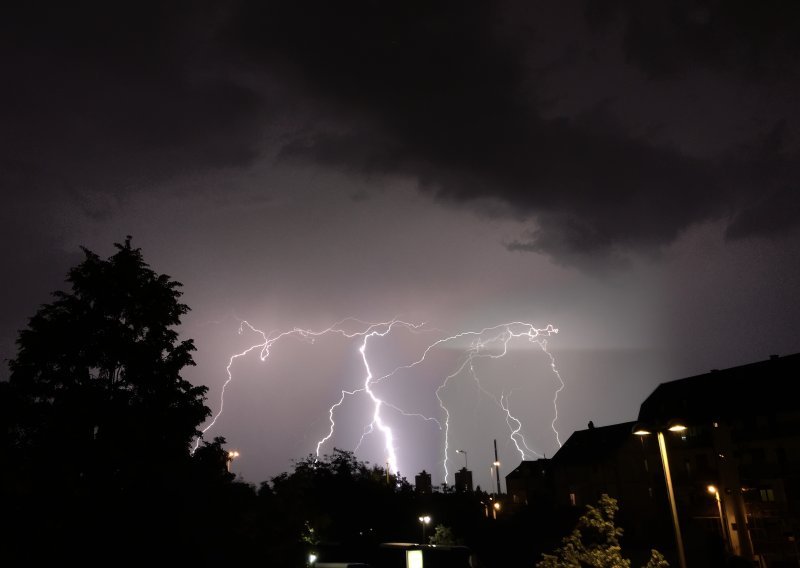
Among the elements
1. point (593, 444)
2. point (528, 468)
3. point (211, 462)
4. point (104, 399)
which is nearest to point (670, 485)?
point (211, 462)

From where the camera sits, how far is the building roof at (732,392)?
3691 centimetres

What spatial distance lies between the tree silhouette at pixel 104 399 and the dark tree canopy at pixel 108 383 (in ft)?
0.09

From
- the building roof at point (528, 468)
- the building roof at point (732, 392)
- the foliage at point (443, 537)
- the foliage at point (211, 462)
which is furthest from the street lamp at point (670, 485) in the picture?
the building roof at point (528, 468)

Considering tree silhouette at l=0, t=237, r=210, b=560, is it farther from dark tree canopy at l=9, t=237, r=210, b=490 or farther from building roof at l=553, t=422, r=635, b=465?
building roof at l=553, t=422, r=635, b=465

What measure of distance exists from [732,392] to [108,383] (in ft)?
134

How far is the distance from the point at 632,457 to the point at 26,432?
46.0m

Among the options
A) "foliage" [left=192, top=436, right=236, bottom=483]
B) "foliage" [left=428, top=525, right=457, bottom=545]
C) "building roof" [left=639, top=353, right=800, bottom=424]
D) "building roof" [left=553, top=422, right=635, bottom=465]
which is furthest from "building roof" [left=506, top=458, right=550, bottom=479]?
"foliage" [left=192, top=436, right=236, bottom=483]

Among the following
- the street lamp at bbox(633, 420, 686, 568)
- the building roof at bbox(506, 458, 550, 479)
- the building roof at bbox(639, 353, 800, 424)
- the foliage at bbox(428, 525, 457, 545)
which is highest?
the building roof at bbox(639, 353, 800, 424)

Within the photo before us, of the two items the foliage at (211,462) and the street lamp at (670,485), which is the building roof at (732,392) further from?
the foliage at (211,462)

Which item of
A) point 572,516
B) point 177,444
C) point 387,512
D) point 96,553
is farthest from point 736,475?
point 96,553

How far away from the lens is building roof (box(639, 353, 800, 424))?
121 feet

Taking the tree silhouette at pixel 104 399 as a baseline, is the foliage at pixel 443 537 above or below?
below

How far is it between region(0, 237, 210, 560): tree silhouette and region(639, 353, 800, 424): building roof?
113 ft

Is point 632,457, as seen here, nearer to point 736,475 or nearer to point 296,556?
point 736,475
